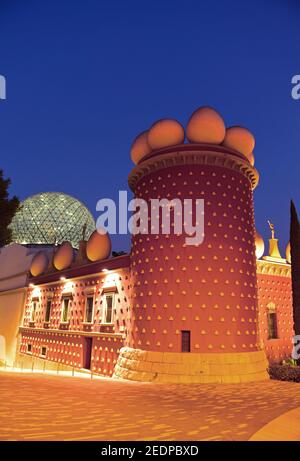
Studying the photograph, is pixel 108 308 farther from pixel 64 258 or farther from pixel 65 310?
pixel 64 258

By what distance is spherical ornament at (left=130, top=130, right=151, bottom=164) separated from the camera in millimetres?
17141

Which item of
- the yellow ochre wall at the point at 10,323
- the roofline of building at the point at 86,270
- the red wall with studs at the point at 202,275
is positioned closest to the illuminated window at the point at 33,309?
the roofline of building at the point at 86,270

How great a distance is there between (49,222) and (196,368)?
104 feet

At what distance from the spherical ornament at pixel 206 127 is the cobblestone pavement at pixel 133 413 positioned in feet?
35.8

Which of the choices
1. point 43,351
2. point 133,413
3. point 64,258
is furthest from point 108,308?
point 133,413

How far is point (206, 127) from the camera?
15.7 m

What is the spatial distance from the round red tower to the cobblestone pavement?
2718mm

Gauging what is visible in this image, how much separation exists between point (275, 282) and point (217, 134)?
33.6 feet

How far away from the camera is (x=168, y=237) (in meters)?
15.4

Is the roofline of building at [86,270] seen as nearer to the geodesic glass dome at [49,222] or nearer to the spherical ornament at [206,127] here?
the spherical ornament at [206,127]

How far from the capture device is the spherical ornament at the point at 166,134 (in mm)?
16188

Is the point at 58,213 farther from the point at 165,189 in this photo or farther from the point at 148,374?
the point at 148,374

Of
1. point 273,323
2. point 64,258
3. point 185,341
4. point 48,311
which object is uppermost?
point 64,258
